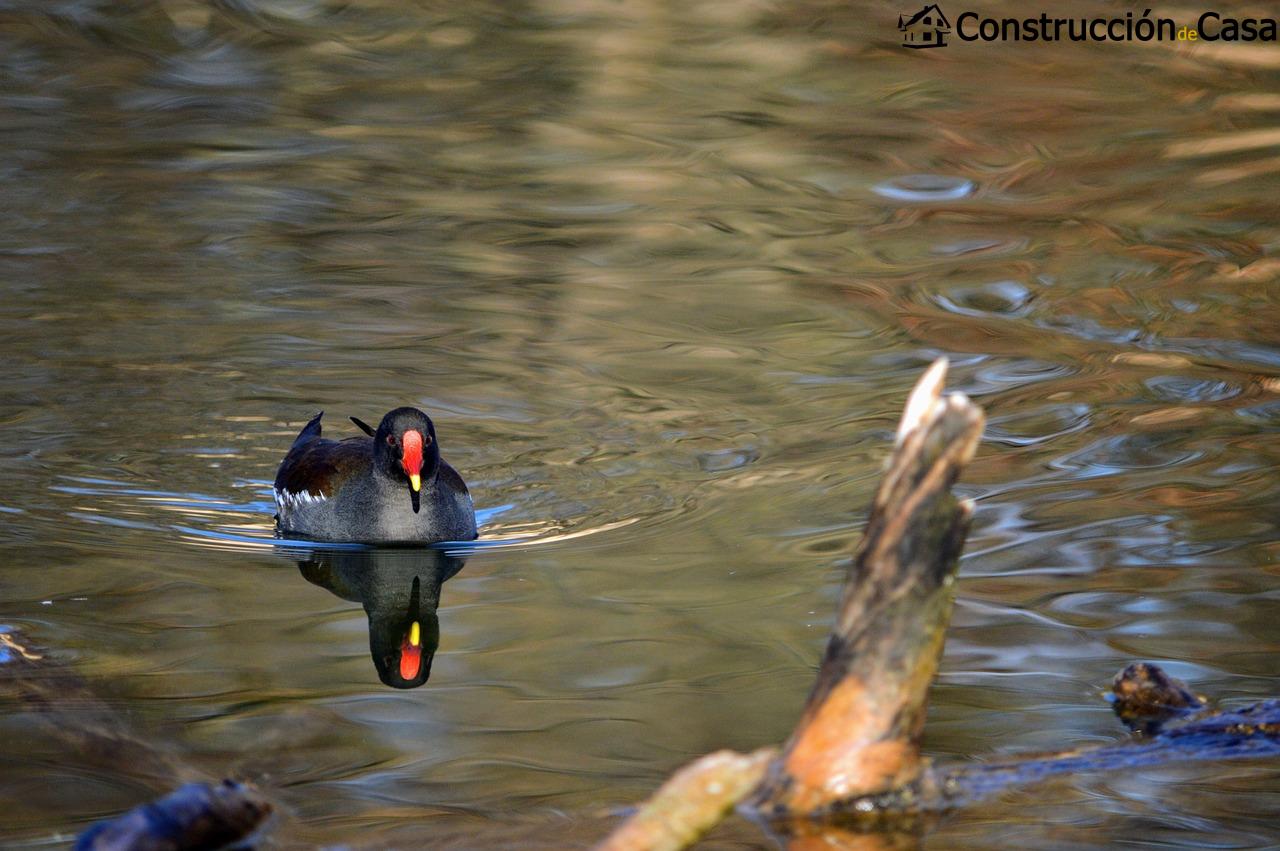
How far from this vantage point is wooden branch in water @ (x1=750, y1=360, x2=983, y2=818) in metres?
3.67

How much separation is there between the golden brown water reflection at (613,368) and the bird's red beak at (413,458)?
44 cm

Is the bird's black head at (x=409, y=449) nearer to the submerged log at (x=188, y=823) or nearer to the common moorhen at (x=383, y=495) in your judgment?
the common moorhen at (x=383, y=495)

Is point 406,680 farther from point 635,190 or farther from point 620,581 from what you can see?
point 635,190

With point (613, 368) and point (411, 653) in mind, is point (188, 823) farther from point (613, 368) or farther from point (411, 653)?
point (613, 368)

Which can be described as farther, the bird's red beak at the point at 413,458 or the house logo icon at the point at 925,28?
the house logo icon at the point at 925,28

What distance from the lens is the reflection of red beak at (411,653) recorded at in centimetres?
550

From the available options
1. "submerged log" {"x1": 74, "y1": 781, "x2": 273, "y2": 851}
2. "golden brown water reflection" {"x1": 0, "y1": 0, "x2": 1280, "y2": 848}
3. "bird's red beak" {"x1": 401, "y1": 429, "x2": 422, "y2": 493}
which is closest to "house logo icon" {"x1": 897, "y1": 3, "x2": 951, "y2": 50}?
"golden brown water reflection" {"x1": 0, "y1": 0, "x2": 1280, "y2": 848}

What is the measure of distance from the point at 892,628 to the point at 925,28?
12.8 metres

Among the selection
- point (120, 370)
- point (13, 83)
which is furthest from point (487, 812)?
point (13, 83)

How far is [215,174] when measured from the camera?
1223 centimetres

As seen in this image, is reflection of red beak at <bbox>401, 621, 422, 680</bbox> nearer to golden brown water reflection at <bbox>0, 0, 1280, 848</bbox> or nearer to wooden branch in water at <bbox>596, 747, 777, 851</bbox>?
golden brown water reflection at <bbox>0, 0, 1280, 848</bbox>

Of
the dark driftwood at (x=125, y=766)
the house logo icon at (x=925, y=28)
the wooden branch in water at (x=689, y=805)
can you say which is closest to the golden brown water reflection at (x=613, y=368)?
the dark driftwood at (x=125, y=766)

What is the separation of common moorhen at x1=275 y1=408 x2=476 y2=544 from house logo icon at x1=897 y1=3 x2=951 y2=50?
369 inches

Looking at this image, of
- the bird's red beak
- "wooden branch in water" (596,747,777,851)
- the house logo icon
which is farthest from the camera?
the house logo icon
